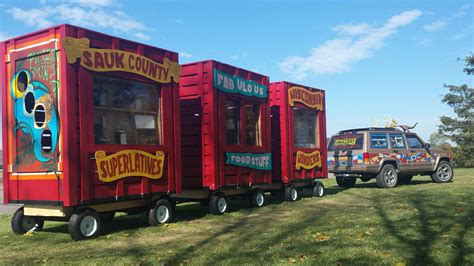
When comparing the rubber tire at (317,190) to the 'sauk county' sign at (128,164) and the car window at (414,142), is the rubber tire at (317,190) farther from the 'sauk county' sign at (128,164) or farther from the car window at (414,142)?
the 'sauk county' sign at (128,164)

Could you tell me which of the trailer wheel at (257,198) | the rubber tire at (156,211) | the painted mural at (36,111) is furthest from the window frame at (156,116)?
the trailer wheel at (257,198)

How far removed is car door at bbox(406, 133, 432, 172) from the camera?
17.5 metres

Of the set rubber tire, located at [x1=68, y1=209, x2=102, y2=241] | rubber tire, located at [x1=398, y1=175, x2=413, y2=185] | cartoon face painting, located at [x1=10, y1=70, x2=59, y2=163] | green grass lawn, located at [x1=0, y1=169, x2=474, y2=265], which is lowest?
rubber tire, located at [x1=398, y1=175, x2=413, y2=185]

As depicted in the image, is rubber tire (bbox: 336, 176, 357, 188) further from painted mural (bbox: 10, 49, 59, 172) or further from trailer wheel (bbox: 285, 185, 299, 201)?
painted mural (bbox: 10, 49, 59, 172)

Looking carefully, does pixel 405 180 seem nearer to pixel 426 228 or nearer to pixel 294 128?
pixel 294 128

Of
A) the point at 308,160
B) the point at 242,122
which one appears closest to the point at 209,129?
the point at 242,122

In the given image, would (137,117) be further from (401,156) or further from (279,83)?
(401,156)

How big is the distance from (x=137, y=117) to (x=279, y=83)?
5374 millimetres

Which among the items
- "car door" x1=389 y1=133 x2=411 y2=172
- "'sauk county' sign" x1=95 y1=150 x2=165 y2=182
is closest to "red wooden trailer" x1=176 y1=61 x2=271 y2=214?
"'sauk county' sign" x1=95 y1=150 x2=165 y2=182

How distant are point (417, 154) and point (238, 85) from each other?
9.39 meters

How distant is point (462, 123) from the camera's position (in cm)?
3850

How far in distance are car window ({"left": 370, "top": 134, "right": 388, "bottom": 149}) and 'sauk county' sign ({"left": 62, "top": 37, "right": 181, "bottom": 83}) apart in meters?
9.03

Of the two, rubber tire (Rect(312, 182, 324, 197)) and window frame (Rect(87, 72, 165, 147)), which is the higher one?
window frame (Rect(87, 72, 165, 147))

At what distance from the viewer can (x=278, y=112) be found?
1334cm
